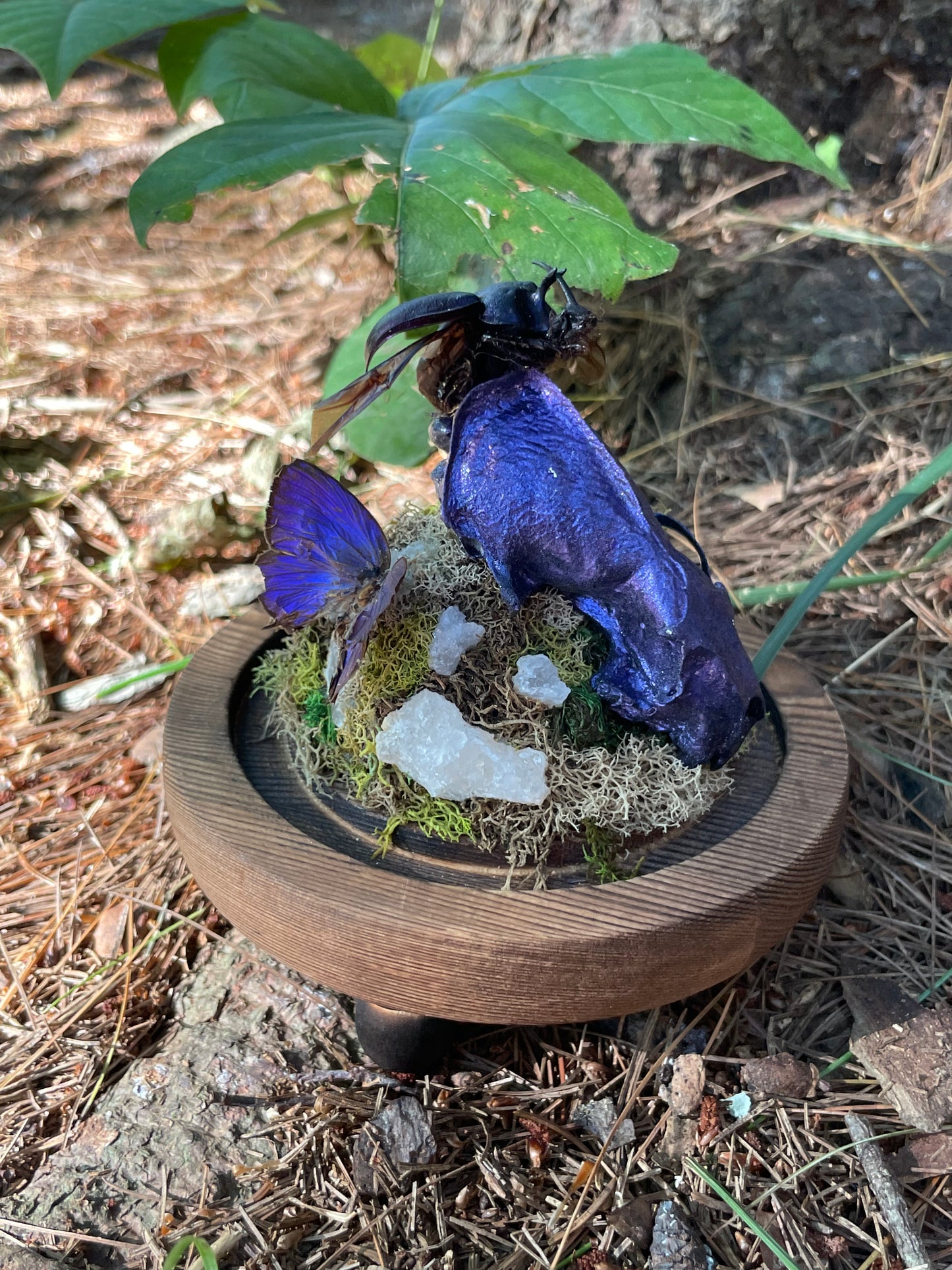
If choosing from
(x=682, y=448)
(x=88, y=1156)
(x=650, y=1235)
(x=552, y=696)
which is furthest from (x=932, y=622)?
(x=88, y=1156)

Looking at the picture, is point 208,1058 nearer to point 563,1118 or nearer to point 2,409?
point 563,1118

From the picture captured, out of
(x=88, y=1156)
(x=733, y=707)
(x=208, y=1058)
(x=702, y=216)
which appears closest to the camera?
(x=733, y=707)

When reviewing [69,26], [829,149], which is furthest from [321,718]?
[829,149]

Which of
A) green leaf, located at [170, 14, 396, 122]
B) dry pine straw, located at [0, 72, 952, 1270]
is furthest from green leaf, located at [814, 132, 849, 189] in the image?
green leaf, located at [170, 14, 396, 122]

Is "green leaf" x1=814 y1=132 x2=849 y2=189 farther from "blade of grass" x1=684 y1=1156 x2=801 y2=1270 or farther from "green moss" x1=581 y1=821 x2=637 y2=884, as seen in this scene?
"blade of grass" x1=684 y1=1156 x2=801 y2=1270

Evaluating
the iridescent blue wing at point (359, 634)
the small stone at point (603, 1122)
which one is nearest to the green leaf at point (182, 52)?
the iridescent blue wing at point (359, 634)

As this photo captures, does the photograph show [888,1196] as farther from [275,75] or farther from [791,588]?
[275,75]

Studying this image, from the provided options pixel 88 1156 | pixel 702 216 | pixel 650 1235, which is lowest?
pixel 88 1156
